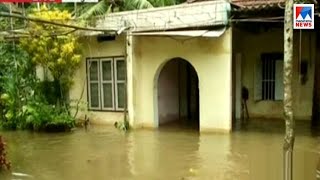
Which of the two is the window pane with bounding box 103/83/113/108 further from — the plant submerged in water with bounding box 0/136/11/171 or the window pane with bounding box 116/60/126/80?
the plant submerged in water with bounding box 0/136/11/171

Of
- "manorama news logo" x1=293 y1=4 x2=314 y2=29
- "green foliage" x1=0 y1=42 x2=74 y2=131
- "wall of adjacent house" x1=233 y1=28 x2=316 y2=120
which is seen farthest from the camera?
"wall of adjacent house" x1=233 y1=28 x2=316 y2=120

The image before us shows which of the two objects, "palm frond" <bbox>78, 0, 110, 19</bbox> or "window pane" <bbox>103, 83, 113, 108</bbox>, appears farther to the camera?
"palm frond" <bbox>78, 0, 110, 19</bbox>

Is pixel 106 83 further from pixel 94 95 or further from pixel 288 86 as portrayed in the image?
pixel 288 86

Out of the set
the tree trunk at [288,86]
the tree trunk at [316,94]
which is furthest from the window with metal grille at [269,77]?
the tree trunk at [288,86]

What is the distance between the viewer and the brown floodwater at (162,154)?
897cm

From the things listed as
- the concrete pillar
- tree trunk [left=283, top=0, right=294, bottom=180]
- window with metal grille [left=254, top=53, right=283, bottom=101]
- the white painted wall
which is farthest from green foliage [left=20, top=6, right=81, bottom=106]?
tree trunk [left=283, top=0, right=294, bottom=180]

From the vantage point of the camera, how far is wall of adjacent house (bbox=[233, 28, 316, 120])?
15484 millimetres

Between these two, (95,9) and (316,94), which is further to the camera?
(95,9)

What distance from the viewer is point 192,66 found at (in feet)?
53.2

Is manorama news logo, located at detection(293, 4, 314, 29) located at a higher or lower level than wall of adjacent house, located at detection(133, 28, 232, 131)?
higher

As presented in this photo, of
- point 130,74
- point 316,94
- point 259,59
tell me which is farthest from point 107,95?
point 316,94

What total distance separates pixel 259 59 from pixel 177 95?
3.24m

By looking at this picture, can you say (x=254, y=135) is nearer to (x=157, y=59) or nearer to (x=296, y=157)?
(x=296, y=157)

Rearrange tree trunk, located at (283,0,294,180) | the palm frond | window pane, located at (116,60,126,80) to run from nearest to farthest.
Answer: tree trunk, located at (283,0,294,180) → window pane, located at (116,60,126,80) → the palm frond
